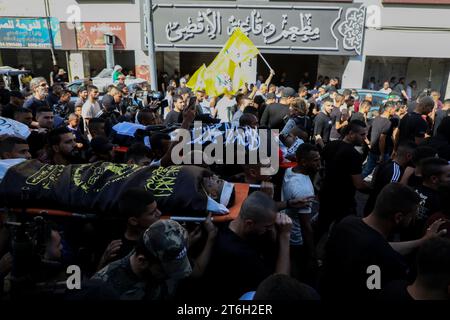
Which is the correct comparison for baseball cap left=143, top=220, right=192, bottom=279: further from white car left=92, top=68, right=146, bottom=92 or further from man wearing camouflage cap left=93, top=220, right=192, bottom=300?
white car left=92, top=68, right=146, bottom=92

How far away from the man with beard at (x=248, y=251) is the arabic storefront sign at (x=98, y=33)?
56.0 ft

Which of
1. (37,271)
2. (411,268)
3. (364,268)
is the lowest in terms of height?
(411,268)

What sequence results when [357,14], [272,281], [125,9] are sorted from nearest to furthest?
1. [272,281]
2. [357,14]
3. [125,9]

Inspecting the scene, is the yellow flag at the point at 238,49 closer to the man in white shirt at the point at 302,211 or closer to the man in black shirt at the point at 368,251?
the man in white shirt at the point at 302,211

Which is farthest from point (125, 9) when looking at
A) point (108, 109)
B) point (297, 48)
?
point (108, 109)

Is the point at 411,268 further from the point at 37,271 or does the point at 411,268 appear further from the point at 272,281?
the point at 37,271

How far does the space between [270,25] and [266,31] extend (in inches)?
12.0

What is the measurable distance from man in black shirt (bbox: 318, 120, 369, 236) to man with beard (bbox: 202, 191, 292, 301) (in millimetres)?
1668

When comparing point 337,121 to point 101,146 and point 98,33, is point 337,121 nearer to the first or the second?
point 101,146

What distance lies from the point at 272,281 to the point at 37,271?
117 centimetres

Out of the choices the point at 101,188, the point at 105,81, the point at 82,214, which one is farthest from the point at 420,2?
the point at 82,214

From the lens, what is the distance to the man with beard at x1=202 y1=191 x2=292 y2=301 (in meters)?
2.06

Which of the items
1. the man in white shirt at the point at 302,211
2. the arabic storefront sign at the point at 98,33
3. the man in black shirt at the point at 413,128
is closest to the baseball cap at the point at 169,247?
the man in white shirt at the point at 302,211

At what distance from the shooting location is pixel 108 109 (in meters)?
7.06
